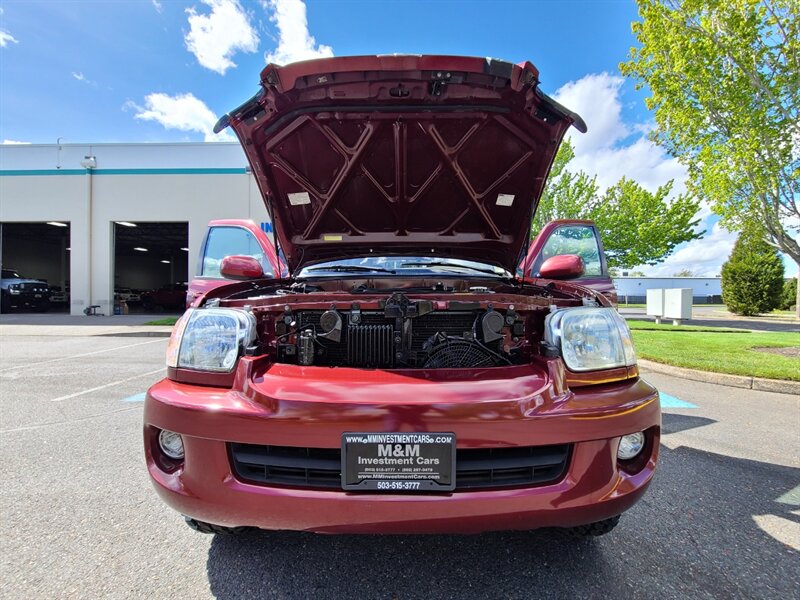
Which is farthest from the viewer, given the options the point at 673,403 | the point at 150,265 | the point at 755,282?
the point at 150,265

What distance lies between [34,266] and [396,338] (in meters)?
35.5

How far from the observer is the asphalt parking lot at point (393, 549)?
162 centimetres

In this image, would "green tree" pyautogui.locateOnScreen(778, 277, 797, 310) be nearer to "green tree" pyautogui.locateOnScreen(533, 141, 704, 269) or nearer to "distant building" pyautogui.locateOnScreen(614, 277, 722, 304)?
"green tree" pyautogui.locateOnScreen(533, 141, 704, 269)

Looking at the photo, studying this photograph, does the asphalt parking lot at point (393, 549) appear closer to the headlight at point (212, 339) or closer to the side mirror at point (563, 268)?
Result: the headlight at point (212, 339)

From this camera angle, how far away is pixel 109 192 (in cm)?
1711

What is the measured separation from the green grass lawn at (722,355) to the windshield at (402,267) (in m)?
4.88

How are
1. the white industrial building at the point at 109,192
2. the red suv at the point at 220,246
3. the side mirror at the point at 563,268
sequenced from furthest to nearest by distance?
the white industrial building at the point at 109,192, the red suv at the point at 220,246, the side mirror at the point at 563,268

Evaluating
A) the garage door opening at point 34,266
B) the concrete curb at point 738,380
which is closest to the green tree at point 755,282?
the concrete curb at point 738,380

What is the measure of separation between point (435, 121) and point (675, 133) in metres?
8.07

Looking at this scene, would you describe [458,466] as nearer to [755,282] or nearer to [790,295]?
[755,282]

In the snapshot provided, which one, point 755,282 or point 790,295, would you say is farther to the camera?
point 790,295

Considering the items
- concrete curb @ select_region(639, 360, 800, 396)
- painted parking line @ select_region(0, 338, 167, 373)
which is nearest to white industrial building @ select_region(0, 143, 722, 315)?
painted parking line @ select_region(0, 338, 167, 373)

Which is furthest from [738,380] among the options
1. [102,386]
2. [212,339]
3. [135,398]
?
[102,386]

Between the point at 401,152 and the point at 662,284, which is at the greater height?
the point at 662,284
